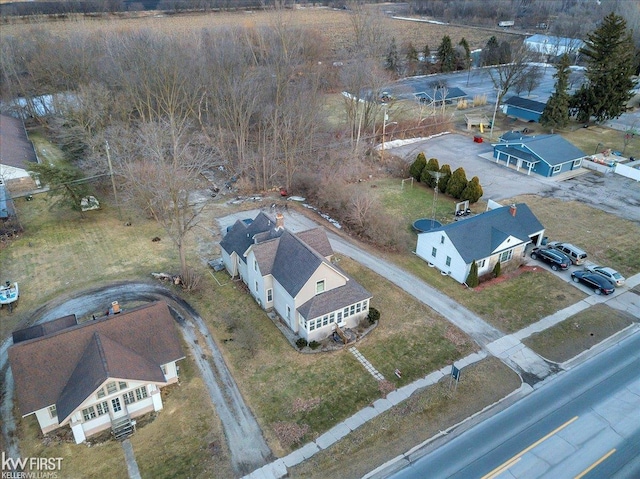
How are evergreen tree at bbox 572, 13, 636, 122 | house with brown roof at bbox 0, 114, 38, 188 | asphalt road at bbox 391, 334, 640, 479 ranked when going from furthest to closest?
evergreen tree at bbox 572, 13, 636, 122 → house with brown roof at bbox 0, 114, 38, 188 → asphalt road at bbox 391, 334, 640, 479

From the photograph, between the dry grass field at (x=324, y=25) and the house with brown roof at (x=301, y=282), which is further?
the dry grass field at (x=324, y=25)

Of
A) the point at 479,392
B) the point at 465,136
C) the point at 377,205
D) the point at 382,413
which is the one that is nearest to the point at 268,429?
the point at 382,413

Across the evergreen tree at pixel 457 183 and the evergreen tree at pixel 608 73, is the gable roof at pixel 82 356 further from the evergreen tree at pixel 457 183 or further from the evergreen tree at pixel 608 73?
the evergreen tree at pixel 608 73

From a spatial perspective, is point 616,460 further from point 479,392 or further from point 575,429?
point 479,392

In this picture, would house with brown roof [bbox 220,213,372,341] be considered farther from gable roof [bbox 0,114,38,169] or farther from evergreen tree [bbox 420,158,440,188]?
gable roof [bbox 0,114,38,169]

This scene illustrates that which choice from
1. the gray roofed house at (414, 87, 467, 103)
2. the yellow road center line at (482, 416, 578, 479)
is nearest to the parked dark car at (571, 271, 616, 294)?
the yellow road center line at (482, 416, 578, 479)

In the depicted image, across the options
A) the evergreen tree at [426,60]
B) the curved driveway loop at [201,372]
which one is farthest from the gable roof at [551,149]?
the evergreen tree at [426,60]
